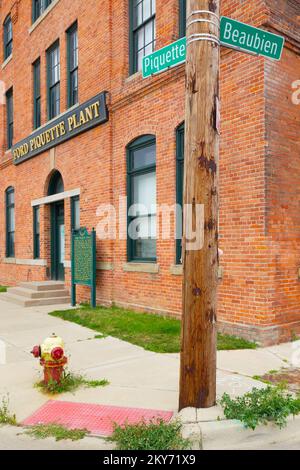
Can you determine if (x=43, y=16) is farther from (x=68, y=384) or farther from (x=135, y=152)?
(x=68, y=384)

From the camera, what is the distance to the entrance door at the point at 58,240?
47.7 feet

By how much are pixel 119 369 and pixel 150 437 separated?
2295mm

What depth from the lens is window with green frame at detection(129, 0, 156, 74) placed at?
1042cm

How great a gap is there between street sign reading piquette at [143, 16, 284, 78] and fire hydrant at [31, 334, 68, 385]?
10.8 ft

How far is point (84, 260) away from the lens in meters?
11.5

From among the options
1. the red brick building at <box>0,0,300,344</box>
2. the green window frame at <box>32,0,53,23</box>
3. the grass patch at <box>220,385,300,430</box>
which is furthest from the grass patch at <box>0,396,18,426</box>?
the green window frame at <box>32,0,53,23</box>

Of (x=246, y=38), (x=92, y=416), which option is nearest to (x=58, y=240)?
(x=92, y=416)

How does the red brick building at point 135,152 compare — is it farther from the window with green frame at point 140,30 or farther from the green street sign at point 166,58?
the green street sign at point 166,58

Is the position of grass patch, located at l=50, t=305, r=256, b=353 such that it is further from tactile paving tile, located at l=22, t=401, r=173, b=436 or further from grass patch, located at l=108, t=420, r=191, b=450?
grass patch, located at l=108, t=420, r=191, b=450

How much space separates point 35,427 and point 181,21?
8.50 metres

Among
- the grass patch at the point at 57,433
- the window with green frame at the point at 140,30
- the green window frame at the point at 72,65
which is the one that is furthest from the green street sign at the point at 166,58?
the green window frame at the point at 72,65

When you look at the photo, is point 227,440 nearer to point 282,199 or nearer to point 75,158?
point 282,199

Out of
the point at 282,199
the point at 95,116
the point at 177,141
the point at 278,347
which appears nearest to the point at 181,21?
the point at 177,141

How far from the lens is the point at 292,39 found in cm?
788
